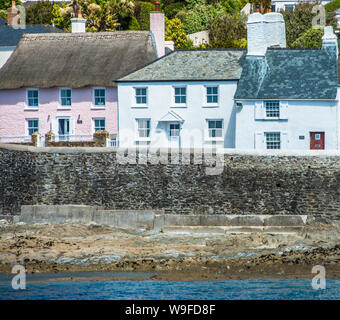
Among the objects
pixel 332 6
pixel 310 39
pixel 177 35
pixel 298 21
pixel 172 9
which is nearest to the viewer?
pixel 310 39

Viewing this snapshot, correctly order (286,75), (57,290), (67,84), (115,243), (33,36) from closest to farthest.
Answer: (57,290), (115,243), (286,75), (67,84), (33,36)

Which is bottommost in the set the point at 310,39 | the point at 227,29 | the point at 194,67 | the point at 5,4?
the point at 194,67

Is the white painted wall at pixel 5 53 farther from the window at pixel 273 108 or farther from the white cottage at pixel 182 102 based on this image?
the window at pixel 273 108

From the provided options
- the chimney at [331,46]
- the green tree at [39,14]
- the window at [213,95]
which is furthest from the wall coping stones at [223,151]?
the green tree at [39,14]

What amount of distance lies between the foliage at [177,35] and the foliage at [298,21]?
24.0 ft

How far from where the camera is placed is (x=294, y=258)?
3116 centimetres

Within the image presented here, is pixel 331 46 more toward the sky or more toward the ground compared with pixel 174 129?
more toward the sky

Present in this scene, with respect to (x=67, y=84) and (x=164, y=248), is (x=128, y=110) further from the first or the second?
(x=164, y=248)

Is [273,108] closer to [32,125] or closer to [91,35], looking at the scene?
[91,35]

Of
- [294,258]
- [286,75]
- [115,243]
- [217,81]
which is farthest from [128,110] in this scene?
[294,258]

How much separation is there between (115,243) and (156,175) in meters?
5.13

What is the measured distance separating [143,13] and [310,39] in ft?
54.3

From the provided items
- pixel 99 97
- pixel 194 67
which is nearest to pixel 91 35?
pixel 99 97

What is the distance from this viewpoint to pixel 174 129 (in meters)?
44.6
